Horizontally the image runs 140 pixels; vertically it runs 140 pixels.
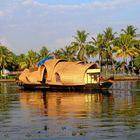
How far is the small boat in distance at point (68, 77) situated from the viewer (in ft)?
134

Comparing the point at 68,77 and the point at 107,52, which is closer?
the point at 68,77

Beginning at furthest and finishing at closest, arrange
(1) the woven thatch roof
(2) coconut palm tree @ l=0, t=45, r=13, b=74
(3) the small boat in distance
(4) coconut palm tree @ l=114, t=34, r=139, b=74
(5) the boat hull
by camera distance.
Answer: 1. (2) coconut palm tree @ l=0, t=45, r=13, b=74
2. (4) coconut palm tree @ l=114, t=34, r=139, b=74
3. (1) the woven thatch roof
4. (3) the small boat in distance
5. (5) the boat hull

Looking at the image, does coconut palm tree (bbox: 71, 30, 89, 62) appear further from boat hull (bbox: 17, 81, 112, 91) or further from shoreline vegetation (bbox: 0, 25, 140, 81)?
boat hull (bbox: 17, 81, 112, 91)

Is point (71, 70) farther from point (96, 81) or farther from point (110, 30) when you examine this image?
point (110, 30)

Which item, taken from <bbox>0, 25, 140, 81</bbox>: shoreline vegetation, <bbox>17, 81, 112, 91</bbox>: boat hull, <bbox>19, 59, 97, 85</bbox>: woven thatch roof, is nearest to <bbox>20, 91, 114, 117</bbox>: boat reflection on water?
<bbox>17, 81, 112, 91</bbox>: boat hull

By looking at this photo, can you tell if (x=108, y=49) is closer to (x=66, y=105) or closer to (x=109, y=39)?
(x=109, y=39)

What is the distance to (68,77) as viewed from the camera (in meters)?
41.5

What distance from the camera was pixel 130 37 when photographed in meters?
73.9

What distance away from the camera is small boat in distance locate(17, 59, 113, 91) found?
40750 mm

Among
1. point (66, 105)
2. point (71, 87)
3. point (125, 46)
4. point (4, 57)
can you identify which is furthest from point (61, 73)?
point (4, 57)

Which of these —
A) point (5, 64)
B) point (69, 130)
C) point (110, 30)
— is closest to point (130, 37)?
point (110, 30)

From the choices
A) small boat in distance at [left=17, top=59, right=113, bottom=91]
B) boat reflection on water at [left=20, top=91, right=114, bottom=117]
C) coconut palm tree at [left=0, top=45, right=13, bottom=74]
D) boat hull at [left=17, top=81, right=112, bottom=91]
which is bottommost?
boat reflection on water at [left=20, top=91, right=114, bottom=117]

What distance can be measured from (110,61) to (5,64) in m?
21.1

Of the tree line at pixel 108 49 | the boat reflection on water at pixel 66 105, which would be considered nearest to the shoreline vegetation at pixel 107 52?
the tree line at pixel 108 49
